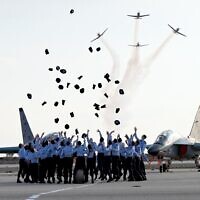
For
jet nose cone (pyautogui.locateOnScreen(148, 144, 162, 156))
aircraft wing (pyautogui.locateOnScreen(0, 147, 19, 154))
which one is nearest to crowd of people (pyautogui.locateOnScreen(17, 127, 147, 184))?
jet nose cone (pyautogui.locateOnScreen(148, 144, 162, 156))

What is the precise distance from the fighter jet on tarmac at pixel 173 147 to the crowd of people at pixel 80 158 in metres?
17.8

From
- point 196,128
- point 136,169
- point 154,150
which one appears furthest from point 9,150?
point 136,169

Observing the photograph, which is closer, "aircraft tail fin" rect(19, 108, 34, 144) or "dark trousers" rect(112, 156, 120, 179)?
"dark trousers" rect(112, 156, 120, 179)

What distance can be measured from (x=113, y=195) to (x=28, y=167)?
11.0 meters

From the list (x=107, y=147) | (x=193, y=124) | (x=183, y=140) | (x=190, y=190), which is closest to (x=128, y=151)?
(x=107, y=147)

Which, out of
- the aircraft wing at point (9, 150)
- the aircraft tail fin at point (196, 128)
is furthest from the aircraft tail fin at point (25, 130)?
the aircraft tail fin at point (196, 128)

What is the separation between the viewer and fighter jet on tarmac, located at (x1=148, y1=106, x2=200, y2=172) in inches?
1896

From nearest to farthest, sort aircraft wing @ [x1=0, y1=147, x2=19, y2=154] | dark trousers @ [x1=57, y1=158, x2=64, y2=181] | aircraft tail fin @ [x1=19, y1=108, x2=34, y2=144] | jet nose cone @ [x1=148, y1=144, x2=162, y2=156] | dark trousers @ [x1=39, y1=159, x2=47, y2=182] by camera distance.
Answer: dark trousers @ [x1=57, y1=158, x2=64, y2=181] → dark trousers @ [x1=39, y1=159, x2=47, y2=182] → jet nose cone @ [x1=148, y1=144, x2=162, y2=156] → aircraft tail fin @ [x1=19, y1=108, x2=34, y2=144] → aircraft wing @ [x1=0, y1=147, x2=19, y2=154]

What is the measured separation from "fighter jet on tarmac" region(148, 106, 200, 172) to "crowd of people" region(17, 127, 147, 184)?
1784cm

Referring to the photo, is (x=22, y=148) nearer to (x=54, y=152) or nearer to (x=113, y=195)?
(x=54, y=152)

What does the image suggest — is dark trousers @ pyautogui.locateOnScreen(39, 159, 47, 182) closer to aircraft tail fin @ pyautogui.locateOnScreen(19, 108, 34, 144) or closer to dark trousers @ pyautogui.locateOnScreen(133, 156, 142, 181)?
dark trousers @ pyautogui.locateOnScreen(133, 156, 142, 181)

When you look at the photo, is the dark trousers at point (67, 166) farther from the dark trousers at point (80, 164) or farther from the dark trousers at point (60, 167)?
the dark trousers at point (80, 164)

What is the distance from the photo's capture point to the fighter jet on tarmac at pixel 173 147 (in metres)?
48.2

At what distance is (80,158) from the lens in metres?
28.2
